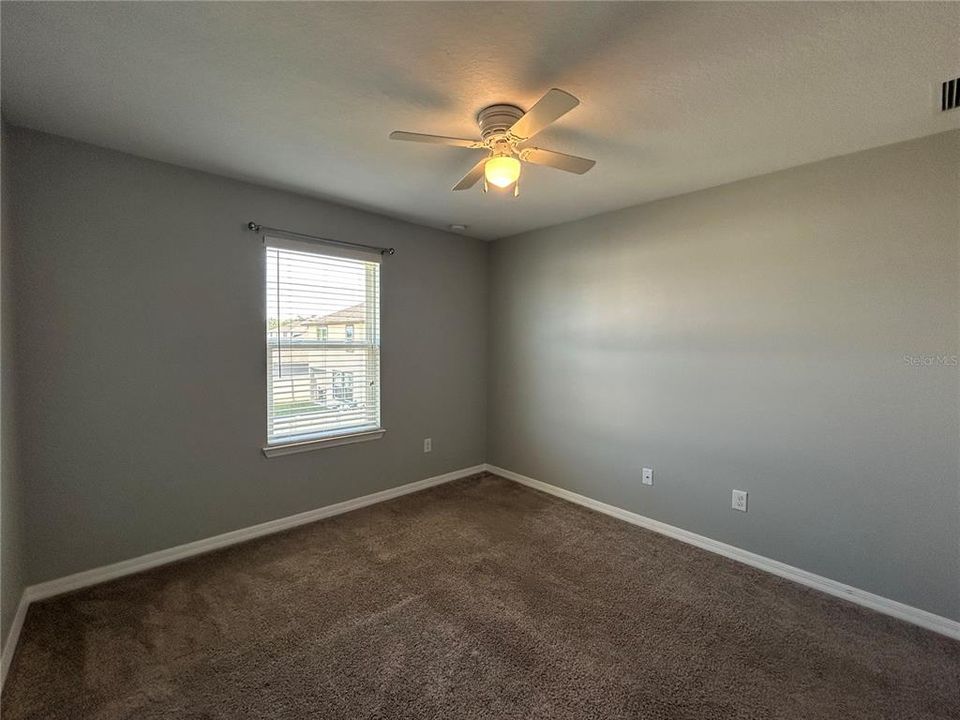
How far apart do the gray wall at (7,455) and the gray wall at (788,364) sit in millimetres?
3388

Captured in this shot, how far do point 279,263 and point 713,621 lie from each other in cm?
337

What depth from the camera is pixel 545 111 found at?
151 centimetres

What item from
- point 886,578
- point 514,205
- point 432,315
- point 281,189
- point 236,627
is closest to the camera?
point 236,627

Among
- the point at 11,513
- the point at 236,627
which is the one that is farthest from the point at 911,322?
the point at 11,513

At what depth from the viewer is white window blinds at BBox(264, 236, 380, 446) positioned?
2.94m

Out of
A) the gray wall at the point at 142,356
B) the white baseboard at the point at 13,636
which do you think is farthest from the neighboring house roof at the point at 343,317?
the white baseboard at the point at 13,636

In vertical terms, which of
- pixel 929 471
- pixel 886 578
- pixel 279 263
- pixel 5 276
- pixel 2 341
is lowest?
pixel 886 578

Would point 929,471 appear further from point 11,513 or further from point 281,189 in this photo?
point 11,513

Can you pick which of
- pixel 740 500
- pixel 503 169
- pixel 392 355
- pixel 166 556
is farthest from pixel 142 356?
pixel 740 500

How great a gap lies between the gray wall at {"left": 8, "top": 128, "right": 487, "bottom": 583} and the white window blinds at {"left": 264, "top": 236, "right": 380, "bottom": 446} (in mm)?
117

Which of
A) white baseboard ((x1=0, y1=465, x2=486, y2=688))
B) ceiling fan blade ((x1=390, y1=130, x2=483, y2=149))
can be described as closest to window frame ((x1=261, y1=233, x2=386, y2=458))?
white baseboard ((x1=0, y1=465, x2=486, y2=688))

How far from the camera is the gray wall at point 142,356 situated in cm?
215

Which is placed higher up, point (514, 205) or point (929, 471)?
point (514, 205)

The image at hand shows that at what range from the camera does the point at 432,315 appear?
387cm
